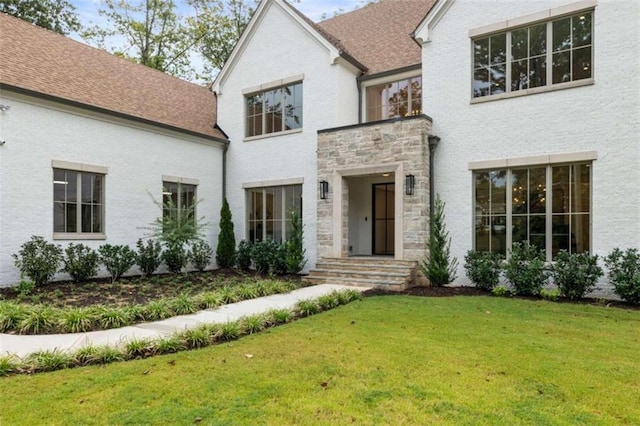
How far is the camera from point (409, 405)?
3.46 metres

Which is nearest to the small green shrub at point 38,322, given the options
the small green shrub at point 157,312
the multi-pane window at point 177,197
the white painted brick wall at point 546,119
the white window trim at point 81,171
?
the small green shrub at point 157,312

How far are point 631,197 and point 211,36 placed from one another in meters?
23.6

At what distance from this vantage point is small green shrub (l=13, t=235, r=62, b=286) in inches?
373

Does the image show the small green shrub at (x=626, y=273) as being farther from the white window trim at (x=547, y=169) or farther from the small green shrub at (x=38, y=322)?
the small green shrub at (x=38, y=322)

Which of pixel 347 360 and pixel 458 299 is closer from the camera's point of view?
pixel 347 360

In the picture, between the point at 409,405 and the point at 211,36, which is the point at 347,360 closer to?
the point at 409,405

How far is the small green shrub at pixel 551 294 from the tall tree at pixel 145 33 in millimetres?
24363

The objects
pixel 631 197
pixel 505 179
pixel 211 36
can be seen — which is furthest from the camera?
pixel 211 36

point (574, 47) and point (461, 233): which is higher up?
point (574, 47)

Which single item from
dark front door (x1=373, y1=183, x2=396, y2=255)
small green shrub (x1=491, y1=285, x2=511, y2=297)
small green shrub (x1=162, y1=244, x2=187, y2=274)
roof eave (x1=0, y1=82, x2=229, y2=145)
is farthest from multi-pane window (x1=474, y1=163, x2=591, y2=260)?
roof eave (x1=0, y1=82, x2=229, y2=145)

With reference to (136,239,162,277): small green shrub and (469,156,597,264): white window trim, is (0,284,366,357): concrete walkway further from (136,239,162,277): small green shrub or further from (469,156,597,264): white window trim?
(469,156,597,264): white window trim

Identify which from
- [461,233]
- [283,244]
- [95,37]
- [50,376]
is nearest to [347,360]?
[50,376]

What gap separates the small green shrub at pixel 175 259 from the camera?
40.9 ft

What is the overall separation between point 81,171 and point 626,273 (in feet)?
41.9
